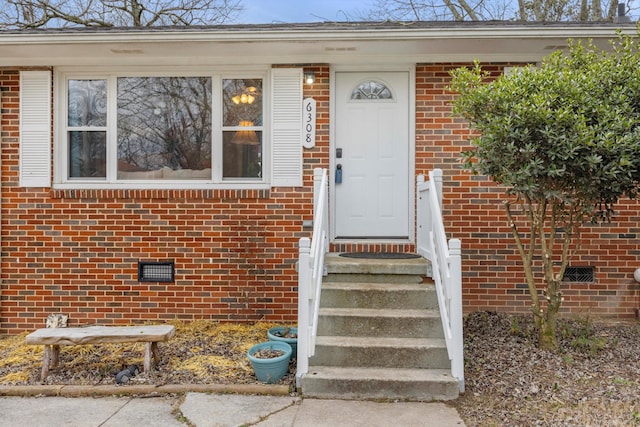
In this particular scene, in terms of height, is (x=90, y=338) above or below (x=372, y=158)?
below

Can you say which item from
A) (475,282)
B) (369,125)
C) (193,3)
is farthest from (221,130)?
(193,3)

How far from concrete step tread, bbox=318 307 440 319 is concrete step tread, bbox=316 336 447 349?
20cm

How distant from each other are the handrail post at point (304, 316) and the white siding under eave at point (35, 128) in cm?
354

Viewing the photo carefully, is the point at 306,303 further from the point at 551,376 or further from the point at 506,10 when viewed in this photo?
the point at 506,10

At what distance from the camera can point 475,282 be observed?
5328 millimetres

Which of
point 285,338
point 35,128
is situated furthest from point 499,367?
point 35,128

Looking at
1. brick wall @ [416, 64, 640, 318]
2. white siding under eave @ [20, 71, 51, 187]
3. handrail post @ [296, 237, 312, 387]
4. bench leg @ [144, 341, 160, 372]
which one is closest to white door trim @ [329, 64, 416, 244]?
brick wall @ [416, 64, 640, 318]

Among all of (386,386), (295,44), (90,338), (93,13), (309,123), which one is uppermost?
(93,13)

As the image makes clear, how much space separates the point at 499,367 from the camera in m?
3.91

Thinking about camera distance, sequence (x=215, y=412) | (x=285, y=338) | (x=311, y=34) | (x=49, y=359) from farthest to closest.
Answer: (x=311, y=34) < (x=285, y=338) < (x=49, y=359) < (x=215, y=412)

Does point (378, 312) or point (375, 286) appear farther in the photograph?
point (375, 286)

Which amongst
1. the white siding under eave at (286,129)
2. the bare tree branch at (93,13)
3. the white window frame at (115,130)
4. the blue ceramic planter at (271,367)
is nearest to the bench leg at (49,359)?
the blue ceramic planter at (271,367)

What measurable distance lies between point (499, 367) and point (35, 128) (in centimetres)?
549

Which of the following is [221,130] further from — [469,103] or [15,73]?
[469,103]
